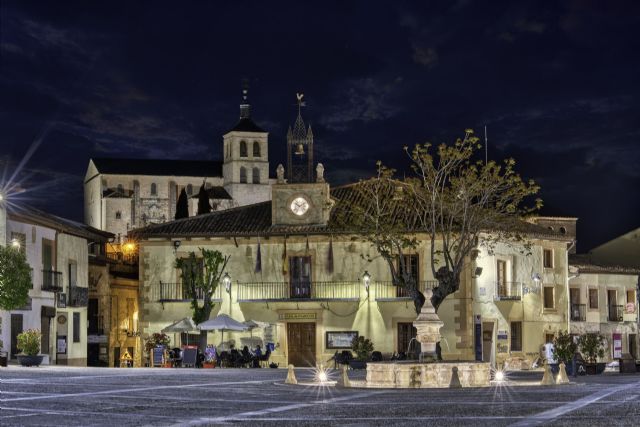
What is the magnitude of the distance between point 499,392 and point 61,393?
959 cm

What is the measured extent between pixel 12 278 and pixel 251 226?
1623 centimetres

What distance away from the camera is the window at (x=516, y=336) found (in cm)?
5412

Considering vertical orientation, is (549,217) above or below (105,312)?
above

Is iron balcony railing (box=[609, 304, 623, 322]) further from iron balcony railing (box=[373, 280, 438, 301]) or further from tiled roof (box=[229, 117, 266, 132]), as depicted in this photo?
tiled roof (box=[229, 117, 266, 132])

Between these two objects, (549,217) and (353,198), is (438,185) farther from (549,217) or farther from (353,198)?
(549,217)

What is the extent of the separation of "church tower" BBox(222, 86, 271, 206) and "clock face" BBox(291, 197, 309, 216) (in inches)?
3701

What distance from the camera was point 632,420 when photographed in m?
18.5

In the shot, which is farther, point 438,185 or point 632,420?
point 438,185

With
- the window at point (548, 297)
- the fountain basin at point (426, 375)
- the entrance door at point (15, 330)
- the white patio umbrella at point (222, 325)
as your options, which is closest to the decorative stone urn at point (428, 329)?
the fountain basin at point (426, 375)

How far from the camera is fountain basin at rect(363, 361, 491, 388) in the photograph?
97.0 feet

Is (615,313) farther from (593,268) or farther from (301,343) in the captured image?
(301,343)

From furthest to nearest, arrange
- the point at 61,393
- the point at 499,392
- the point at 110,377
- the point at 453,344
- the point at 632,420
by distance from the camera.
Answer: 1. the point at 453,344
2. the point at 110,377
3. the point at 499,392
4. the point at 61,393
5. the point at 632,420

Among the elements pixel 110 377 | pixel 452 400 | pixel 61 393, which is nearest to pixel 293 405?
pixel 452 400

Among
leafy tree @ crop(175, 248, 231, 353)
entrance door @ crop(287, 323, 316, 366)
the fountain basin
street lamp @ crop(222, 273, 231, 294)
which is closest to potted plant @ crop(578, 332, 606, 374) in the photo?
the fountain basin
